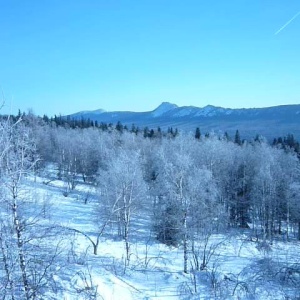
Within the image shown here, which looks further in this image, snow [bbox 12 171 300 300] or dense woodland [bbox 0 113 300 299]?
dense woodland [bbox 0 113 300 299]

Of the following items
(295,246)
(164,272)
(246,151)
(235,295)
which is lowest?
(295,246)

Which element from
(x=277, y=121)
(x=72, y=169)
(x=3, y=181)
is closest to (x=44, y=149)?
(x=72, y=169)

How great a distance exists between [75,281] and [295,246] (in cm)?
2488

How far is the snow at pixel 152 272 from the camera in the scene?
13.6 meters

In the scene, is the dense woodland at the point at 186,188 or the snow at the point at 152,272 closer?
the snow at the point at 152,272

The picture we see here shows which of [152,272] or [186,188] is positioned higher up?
[186,188]

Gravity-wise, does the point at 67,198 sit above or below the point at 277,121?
below

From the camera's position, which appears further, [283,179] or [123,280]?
[283,179]

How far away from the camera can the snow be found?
13.6 meters

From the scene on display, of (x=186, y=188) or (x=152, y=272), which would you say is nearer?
(x=152, y=272)

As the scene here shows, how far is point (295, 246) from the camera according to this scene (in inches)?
1261

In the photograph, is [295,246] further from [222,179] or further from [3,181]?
[3,181]

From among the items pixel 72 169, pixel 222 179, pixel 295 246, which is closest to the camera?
pixel 295 246

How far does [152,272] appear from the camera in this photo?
62.4ft
